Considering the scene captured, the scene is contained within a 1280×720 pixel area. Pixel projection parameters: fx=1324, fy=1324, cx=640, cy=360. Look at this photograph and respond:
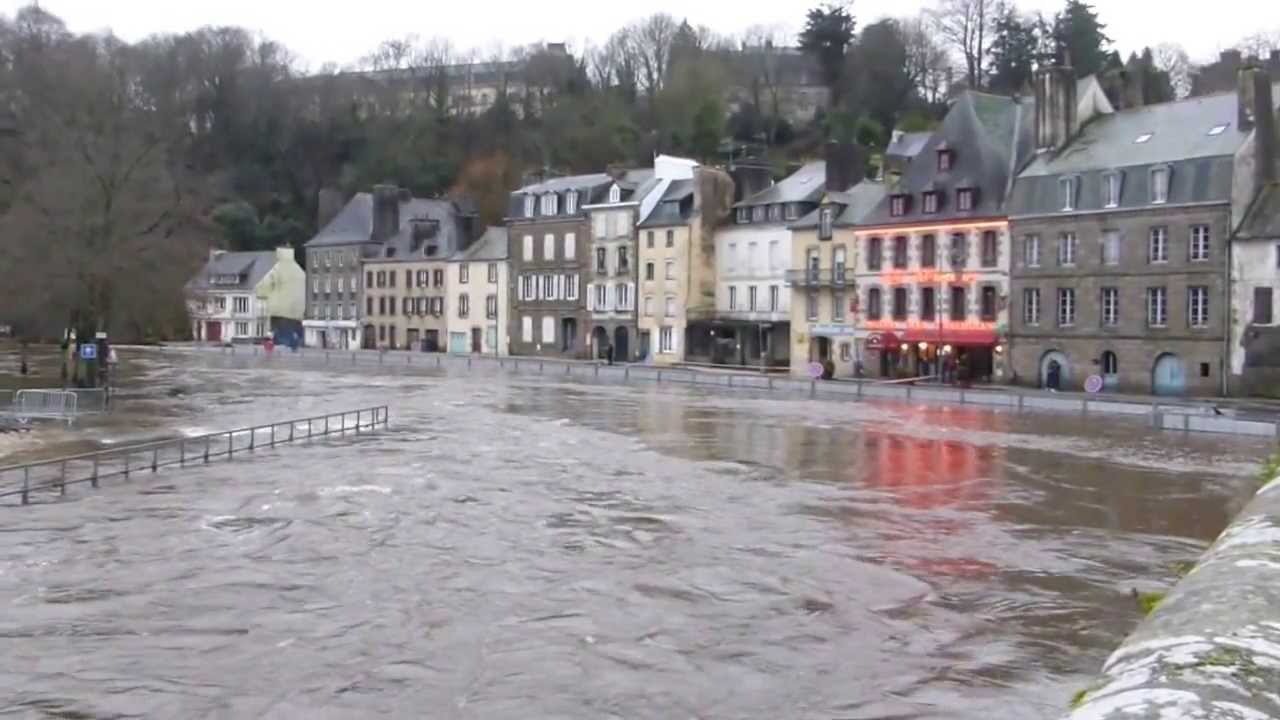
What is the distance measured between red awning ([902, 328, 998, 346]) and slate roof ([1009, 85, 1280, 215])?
4.77 metres

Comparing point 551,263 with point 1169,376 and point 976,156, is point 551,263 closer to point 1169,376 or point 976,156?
point 976,156

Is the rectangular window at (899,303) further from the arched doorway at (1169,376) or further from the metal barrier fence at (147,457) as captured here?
the metal barrier fence at (147,457)

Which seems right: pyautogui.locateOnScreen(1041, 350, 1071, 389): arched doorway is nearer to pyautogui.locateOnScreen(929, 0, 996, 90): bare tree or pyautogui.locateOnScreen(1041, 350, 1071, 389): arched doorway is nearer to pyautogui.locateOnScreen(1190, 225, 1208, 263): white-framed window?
pyautogui.locateOnScreen(1190, 225, 1208, 263): white-framed window

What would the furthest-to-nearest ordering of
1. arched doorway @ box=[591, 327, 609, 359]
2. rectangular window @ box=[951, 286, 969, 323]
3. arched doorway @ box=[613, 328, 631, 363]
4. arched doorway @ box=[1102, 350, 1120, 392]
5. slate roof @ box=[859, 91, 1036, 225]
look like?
arched doorway @ box=[591, 327, 609, 359], arched doorway @ box=[613, 328, 631, 363], rectangular window @ box=[951, 286, 969, 323], slate roof @ box=[859, 91, 1036, 225], arched doorway @ box=[1102, 350, 1120, 392]

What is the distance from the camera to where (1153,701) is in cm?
602

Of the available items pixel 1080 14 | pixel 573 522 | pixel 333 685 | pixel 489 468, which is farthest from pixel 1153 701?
pixel 1080 14

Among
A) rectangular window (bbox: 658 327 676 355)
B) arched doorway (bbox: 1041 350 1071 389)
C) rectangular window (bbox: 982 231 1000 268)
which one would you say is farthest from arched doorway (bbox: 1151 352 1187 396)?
rectangular window (bbox: 658 327 676 355)

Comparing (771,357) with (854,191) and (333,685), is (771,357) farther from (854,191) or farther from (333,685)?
(333,685)

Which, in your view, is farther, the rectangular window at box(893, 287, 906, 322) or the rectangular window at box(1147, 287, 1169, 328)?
the rectangular window at box(893, 287, 906, 322)

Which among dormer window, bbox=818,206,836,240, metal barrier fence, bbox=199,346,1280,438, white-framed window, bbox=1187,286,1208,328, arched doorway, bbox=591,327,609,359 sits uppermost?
dormer window, bbox=818,206,836,240

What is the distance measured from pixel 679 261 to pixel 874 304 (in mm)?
13618

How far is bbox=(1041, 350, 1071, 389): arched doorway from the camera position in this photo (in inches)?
1855

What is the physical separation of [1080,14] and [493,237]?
129 feet

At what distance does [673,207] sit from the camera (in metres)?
66.8
